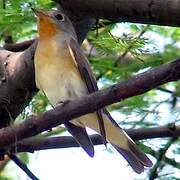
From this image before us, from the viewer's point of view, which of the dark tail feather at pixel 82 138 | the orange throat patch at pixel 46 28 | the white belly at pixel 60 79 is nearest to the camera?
the dark tail feather at pixel 82 138

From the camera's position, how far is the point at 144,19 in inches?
82.4

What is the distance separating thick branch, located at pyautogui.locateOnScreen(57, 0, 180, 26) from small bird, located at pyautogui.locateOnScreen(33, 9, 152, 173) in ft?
1.32

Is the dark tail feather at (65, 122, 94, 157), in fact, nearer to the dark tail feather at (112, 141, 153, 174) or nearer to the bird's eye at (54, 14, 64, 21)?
the dark tail feather at (112, 141, 153, 174)

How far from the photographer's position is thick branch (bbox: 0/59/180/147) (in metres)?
1.58

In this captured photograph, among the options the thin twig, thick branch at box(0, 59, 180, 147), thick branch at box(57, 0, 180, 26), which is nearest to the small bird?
the thin twig

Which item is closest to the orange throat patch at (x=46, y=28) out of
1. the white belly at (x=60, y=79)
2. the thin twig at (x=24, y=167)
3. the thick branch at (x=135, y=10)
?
the white belly at (x=60, y=79)

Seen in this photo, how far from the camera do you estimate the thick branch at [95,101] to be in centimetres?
158

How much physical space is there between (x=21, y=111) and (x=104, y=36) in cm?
52

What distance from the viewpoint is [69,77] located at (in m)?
2.80

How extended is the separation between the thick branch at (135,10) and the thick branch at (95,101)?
460 millimetres

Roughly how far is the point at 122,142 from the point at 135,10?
2.64ft

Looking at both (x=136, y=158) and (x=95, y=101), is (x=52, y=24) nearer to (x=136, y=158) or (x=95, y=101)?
(x=136, y=158)

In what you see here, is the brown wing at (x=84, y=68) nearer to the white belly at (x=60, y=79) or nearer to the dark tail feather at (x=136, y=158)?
the white belly at (x=60, y=79)

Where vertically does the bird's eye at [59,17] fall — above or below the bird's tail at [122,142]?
above
